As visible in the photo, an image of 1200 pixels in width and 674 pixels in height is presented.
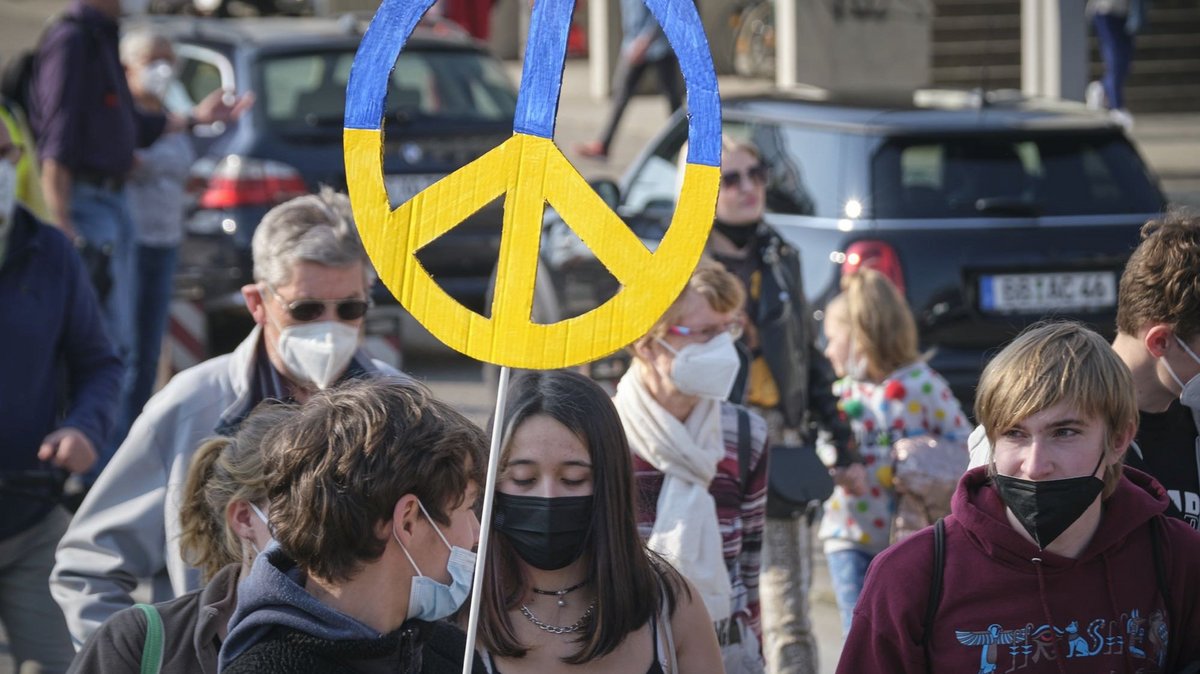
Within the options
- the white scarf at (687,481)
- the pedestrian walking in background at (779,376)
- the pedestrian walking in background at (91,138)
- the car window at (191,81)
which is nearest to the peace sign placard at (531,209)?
the white scarf at (687,481)

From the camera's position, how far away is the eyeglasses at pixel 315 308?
13.5 ft

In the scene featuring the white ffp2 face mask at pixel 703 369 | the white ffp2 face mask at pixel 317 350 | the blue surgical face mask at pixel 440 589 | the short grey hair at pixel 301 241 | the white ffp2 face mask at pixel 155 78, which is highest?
the white ffp2 face mask at pixel 155 78

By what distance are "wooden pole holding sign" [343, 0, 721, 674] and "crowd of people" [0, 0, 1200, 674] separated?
159 millimetres

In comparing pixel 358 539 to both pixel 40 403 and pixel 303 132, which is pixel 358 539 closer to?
pixel 40 403

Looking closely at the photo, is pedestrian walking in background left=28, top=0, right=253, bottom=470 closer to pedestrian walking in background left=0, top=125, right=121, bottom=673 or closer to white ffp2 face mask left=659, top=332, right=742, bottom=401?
pedestrian walking in background left=0, top=125, right=121, bottom=673

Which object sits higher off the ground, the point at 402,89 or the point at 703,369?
the point at 402,89

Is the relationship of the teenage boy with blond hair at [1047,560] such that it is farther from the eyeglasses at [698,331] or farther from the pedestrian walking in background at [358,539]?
the eyeglasses at [698,331]

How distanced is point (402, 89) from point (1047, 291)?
453 centimetres

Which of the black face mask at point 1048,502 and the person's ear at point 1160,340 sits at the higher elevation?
the person's ear at point 1160,340

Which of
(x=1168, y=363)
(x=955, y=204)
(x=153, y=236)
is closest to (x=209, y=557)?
(x=1168, y=363)

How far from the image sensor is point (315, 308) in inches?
162

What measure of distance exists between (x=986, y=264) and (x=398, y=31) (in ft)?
16.1

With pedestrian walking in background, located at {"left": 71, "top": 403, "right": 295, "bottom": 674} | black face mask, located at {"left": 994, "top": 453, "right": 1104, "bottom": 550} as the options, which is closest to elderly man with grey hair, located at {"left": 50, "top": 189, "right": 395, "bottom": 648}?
pedestrian walking in background, located at {"left": 71, "top": 403, "right": 295, "bottom": 674}

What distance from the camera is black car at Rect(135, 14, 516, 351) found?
9.78m
